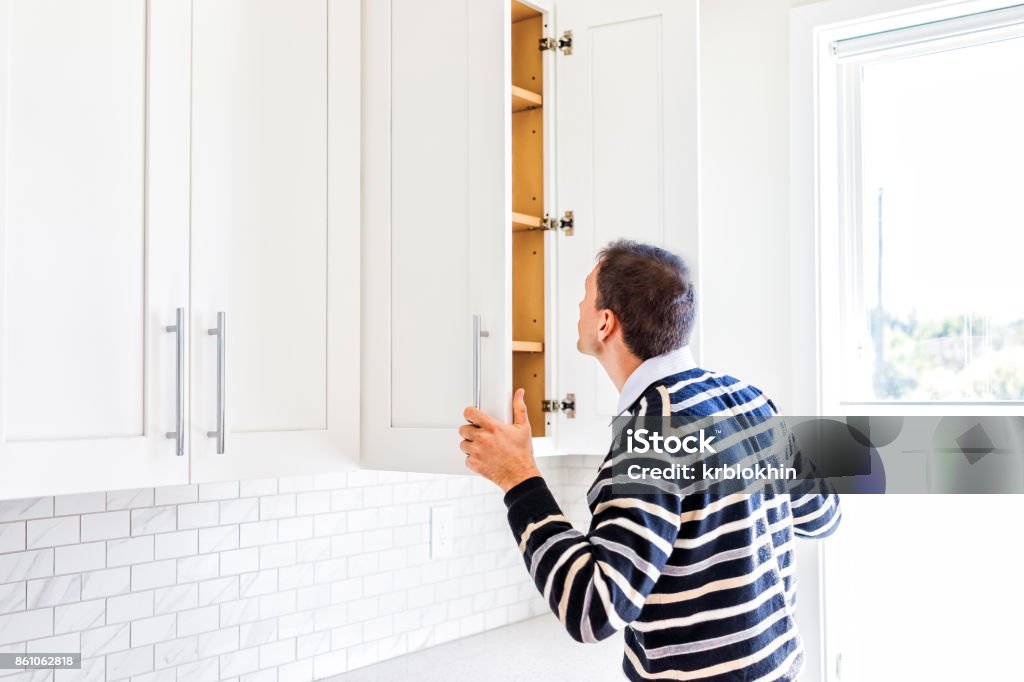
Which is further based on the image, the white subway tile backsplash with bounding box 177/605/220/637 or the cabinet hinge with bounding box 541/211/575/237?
the cabinet hinge with bounding box 541/211/575/237

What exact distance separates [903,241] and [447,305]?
1.21 m

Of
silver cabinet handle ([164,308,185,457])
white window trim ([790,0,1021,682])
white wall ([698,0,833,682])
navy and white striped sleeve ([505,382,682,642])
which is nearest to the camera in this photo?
navy and white striped sleeve ([505,382,682,642])

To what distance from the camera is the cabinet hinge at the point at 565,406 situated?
1.96m

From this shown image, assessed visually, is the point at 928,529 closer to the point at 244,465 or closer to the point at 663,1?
the point at 663,1

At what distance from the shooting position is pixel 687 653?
1342 millimetres

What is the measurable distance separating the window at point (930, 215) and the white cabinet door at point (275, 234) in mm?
1203

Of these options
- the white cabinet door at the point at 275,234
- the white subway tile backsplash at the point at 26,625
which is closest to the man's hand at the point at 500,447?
the white cabinet door at the point at 275,234

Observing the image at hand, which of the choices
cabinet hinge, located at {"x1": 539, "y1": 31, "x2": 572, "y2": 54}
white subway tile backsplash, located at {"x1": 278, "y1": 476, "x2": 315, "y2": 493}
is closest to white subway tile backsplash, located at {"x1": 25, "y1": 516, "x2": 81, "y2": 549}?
white subway tile backsplash, located at {"x1": 278, "y1": 476, "x2": 315, "y2": 493}

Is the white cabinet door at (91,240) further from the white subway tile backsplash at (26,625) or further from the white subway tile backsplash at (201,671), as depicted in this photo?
the white subway tile backsplash at (201,671)

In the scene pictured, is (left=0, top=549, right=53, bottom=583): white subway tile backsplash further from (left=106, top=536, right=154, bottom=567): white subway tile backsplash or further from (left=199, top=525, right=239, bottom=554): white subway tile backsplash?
(left=199, top=525, right=239, bottom=554): white subway tile backsplash

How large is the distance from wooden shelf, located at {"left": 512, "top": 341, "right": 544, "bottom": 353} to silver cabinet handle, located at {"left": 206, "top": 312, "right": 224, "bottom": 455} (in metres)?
0.66

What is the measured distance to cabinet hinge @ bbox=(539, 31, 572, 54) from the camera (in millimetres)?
1992

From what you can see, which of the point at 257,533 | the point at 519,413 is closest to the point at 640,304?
the point at 519,413

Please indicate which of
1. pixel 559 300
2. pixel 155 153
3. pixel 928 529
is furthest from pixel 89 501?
pixel 928 529
